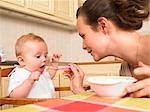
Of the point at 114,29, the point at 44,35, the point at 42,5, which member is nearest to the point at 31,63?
the point at 114,29

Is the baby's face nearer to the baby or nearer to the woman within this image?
the baby

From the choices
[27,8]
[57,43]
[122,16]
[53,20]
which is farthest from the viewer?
[57,43]

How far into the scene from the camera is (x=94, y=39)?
1380 millimetres

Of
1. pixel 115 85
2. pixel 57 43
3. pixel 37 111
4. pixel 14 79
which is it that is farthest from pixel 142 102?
pixel 57 43

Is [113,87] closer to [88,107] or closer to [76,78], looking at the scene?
[88,107]

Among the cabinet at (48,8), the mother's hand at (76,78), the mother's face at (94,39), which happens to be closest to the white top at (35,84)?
the mother's hand at (76,78)

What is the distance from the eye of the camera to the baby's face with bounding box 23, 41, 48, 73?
1.63m

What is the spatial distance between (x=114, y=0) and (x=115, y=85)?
58 cm

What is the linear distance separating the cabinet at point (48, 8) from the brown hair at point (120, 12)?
1098 mm

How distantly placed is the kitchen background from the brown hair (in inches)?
52.3

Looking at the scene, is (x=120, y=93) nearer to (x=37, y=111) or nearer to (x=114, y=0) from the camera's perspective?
(x=37, y=111)

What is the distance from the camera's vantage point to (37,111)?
2.26 feet

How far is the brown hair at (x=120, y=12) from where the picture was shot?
52.8 inches

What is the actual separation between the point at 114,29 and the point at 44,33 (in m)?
2.00
